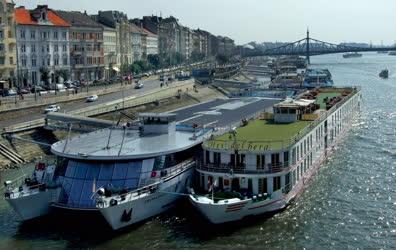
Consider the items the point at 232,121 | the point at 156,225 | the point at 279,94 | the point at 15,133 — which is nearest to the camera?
the point at 156,225

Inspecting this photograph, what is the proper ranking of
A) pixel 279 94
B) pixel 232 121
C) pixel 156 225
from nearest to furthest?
pixel 156 225 < pixel 232 121 < pixel 279 94

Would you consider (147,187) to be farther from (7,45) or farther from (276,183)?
(7,45)

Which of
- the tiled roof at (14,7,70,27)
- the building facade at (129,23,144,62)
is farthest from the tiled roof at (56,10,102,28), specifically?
the building facade at (129,23,144,62)

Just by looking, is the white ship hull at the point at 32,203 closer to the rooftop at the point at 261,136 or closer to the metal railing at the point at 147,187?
the metal railing at the point at 147,187

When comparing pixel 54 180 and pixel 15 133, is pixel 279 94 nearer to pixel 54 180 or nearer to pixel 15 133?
pixel 15 133

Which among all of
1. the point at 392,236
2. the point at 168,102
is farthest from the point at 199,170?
the point at 168,102

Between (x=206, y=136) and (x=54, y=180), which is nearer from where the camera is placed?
(x=54, y=180)
